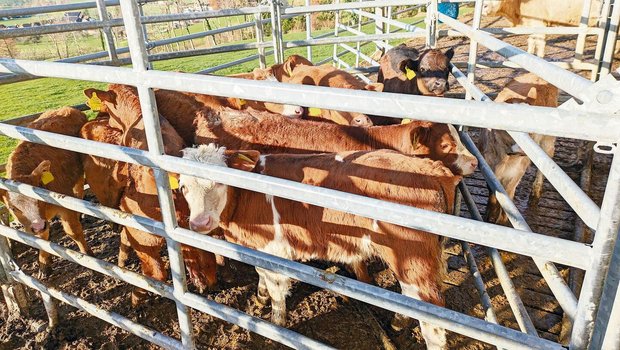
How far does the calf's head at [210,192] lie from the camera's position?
9.98 ft

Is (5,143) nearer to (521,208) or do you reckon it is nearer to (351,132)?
(351,132)

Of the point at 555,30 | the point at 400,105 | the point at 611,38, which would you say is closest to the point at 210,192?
the point at 400,105

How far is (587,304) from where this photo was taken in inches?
51.2

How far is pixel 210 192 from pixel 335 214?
2.98 feet

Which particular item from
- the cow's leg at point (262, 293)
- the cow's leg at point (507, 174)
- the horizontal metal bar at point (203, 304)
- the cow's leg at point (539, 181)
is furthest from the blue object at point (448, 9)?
the horizontal metal bar at point (203, 304)

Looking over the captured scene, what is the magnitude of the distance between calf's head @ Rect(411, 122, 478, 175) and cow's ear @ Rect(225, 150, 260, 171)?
154cm

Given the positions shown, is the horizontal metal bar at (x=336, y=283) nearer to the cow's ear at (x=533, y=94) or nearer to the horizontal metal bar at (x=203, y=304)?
the horizontal metal bar at (x=203, y=304)

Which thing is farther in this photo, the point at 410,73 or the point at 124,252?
the point at 410,73

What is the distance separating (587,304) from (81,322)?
11.7ft

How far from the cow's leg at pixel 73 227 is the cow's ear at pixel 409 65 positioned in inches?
167

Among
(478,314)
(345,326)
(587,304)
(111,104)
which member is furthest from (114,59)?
(587,304)

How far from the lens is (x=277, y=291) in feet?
11.2

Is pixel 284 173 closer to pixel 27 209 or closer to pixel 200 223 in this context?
pixel 200 223

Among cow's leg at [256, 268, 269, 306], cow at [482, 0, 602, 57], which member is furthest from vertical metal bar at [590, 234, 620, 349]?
cow at [482, 0, 602, 57]
